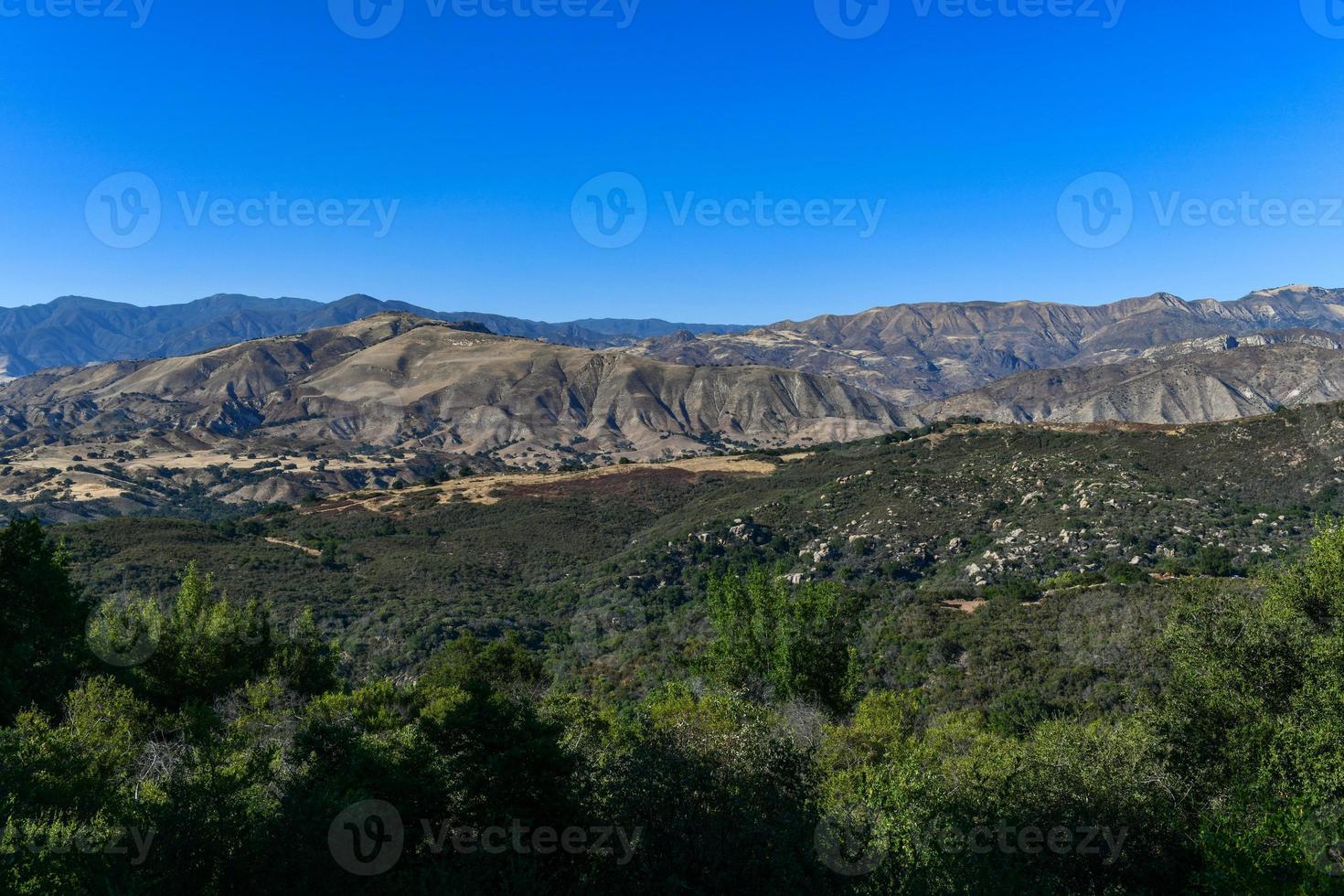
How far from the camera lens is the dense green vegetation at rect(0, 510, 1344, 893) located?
10.4 m

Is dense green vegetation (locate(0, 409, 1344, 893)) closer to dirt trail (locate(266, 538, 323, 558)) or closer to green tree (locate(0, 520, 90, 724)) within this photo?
green tree (locate(0, 520, 90, 724))

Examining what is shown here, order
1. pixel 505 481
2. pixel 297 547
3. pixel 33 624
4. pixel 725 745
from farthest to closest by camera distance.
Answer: pixel 505 481, pixel 297 547, pixel 33 624, pixel 725 745

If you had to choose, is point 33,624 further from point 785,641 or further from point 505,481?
point 505,481

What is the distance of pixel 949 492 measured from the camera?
214 ft

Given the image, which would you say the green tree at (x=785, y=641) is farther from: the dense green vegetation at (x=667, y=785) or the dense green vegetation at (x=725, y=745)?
the dense green vegetation at (x=667, y=785)

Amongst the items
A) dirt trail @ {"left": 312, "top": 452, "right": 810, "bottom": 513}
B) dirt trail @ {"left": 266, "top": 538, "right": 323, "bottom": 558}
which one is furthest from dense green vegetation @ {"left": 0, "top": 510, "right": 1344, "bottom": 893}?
dirt trail @ {"left": 312, "top": 452, "right": 810, "bottom": 513}

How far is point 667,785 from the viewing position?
42.9 ft

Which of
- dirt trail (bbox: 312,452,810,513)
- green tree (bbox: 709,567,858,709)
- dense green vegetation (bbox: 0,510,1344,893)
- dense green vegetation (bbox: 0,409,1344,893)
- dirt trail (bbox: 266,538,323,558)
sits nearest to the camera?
dense green vegetation (bbox: 0,510,1344,893)

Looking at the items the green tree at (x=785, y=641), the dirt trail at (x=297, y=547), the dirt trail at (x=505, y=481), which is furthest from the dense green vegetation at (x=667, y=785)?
the dirt trail at (x=505, y=481)

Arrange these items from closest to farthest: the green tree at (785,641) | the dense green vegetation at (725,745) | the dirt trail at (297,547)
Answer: the dense green vegetation at (725,745) < the green tree at (785,641) < the dirt trail at (297,547)

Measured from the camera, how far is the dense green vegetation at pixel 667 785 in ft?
34.1

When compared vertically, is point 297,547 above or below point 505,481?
below

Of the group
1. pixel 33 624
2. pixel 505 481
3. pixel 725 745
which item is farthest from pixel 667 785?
pixel 505 481

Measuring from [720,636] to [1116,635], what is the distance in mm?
15680
